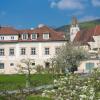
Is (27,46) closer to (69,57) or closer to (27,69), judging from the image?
(69,57)

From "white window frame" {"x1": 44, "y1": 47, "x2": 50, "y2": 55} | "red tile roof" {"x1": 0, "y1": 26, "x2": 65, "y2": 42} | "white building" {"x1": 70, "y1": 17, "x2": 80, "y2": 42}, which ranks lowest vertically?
"white window frame" {"x1": 44, "y1": 47, "x2": 50, "y2": 55}

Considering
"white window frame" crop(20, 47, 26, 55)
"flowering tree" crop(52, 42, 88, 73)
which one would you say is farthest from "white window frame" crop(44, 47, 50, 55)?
"flowering tree" crop(52, 42, 88, 73)

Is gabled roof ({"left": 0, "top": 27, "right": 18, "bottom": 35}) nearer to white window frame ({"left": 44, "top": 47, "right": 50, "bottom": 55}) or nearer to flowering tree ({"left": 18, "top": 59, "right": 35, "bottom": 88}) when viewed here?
white window frame ({"left": 44, "top": 47, "right": 50, "bottom": 55})

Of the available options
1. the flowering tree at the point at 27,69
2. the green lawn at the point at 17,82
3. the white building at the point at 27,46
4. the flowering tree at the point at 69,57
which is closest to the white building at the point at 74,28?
the white building at the point at 27,46

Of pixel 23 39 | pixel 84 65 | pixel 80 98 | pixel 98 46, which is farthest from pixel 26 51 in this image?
pixel 80 98

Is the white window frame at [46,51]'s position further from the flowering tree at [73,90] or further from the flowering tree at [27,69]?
the flowering tree at [73,90]

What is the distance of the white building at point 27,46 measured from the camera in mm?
74062

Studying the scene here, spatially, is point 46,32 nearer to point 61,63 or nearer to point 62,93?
point 61,63

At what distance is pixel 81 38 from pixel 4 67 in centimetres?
3111

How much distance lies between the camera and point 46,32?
74.7m

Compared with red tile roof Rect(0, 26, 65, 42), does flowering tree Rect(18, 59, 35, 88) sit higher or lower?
lower

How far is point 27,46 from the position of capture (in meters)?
75.1

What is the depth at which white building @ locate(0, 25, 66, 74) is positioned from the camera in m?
74.1

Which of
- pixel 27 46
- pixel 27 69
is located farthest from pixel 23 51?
pixel 27 69
